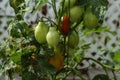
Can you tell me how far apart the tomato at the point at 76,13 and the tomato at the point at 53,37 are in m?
0.06

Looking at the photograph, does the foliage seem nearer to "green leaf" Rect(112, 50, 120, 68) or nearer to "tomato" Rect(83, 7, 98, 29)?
"tomato" Rect(83, 7, 98, 29)

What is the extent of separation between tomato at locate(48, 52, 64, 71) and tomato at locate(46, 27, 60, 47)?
0.24ft

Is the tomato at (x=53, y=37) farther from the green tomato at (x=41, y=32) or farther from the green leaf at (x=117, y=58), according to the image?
the green leaf at (x=117, y=58)

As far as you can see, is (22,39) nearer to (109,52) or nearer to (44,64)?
(44,64)

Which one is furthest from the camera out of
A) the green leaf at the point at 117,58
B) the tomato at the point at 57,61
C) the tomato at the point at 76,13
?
the green leaf at the point at 117,58

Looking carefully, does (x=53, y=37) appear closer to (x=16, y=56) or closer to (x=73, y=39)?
(x=73, y=39)

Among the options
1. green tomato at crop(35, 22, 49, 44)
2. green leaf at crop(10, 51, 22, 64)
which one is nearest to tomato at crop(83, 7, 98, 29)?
green tomato at crop(35, 22, 49, 44)

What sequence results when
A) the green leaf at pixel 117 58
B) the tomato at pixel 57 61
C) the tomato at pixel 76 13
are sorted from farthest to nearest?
the green leaf at pixel 117 58 → the tomato at pixel 57 61 → the tomato at pixel 76 13

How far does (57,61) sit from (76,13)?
179mm

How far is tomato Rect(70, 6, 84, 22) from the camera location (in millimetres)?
1011

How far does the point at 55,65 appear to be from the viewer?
1134 mm

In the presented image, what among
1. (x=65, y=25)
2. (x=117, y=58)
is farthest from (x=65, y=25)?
(x=117, y=58)

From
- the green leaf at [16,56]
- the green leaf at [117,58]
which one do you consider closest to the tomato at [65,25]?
the green leaf at [16,56]

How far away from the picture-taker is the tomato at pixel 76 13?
101 cm
